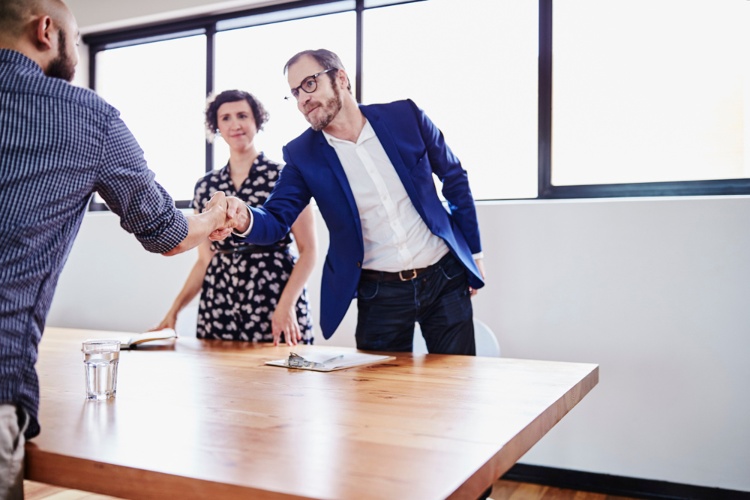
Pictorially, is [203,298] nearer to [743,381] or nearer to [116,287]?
[116,287]

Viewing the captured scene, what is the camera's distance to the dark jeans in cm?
206

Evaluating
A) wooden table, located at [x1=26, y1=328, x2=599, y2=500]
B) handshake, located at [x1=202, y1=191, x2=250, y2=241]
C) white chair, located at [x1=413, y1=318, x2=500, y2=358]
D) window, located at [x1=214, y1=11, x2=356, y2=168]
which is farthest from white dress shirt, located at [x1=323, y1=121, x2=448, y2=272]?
window, located at [x1=214, y1=11, x2=356, y2=168]

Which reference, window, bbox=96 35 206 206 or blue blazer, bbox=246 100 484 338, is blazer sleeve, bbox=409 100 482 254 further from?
window, bbox=96 35 206 206

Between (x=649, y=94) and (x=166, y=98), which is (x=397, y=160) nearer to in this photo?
(x=649, y=94)

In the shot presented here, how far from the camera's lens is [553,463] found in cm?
278

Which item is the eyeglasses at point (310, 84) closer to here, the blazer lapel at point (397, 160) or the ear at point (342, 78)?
the ear at point (342, 78)

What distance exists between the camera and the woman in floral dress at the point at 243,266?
7.60 ft

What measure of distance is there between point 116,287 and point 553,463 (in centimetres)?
249

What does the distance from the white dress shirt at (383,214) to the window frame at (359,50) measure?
3.48 ft

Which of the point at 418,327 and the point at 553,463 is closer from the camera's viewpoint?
the point at 418,327

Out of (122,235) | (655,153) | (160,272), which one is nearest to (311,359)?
(655,153)

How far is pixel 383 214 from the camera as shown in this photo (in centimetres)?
208

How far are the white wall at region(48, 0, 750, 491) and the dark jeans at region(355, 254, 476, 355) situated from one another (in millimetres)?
779

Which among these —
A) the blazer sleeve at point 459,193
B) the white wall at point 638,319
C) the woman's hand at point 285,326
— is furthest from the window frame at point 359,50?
the woman's hand at point 285,326
